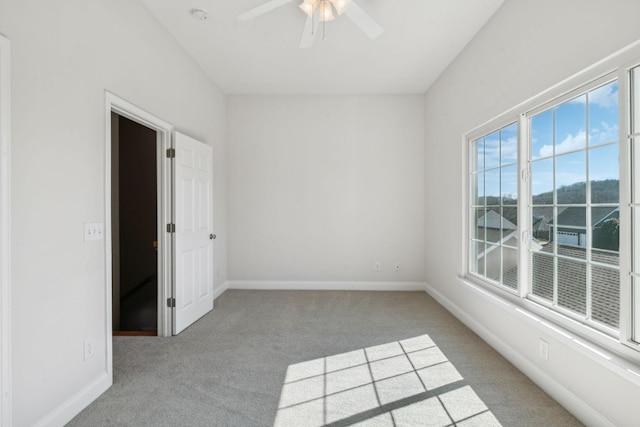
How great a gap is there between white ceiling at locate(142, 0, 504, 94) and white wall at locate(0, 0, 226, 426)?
0.75m

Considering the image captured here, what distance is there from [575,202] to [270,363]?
2.53 meters

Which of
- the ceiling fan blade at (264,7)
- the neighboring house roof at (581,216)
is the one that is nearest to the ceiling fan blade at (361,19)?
the ceiling fan blade at (264,7)

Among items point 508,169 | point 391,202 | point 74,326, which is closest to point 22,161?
point 74,326

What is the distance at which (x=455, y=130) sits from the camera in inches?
145

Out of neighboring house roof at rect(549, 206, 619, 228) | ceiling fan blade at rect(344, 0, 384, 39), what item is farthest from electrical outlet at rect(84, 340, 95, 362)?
neighboring house roof at rect(549, 206, 619, 228)

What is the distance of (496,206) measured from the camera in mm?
3016

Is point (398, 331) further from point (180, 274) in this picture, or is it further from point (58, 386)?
point (58, 386)

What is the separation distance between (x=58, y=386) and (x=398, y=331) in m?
2.77

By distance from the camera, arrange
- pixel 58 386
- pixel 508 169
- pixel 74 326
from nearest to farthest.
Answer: pixel 58 386
pixel 74 326
pixel 508 169

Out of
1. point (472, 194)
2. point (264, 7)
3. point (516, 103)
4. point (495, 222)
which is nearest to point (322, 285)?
point (472, 194)

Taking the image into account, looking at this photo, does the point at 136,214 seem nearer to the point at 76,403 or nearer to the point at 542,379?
the point at 76,403

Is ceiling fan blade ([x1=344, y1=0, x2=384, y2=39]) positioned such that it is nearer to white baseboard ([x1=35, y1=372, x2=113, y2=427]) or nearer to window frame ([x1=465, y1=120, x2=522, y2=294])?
window frame ([x1=465, y1=120, x2=522, y2=294])

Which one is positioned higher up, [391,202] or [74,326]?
[391,202]

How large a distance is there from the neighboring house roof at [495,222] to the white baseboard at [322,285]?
1830mm
